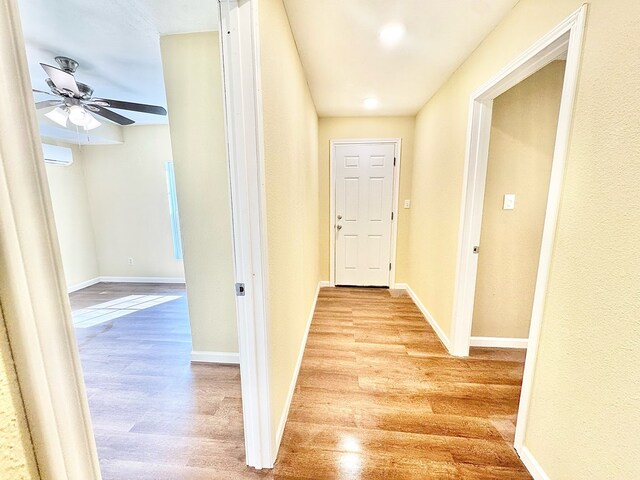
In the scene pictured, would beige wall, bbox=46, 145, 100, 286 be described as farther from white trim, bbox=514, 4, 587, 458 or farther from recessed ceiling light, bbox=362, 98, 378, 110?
white trim, bbox=514, 4, 587, 458

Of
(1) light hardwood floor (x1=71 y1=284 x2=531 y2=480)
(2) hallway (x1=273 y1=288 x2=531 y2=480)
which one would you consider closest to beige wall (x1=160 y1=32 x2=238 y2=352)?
(1) light hardwood floor (x1=71 y1=284 x2=531 y2=480)

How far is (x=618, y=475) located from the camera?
3.04 feet

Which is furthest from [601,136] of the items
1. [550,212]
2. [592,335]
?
[592,335]

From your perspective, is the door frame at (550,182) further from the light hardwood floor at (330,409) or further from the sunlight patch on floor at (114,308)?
the sunlight patch on floor at (114,308)

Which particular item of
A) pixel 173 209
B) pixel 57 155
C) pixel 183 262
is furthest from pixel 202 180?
pixel 57 155

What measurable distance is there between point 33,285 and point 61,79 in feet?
7.94

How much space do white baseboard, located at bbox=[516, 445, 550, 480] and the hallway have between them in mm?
43

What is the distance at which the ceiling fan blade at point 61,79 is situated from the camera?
5.88 feet

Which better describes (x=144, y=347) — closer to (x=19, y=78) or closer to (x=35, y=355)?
(x=35, y=355)

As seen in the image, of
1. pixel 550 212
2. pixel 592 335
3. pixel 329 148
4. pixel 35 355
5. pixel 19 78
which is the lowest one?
pixel 592 335

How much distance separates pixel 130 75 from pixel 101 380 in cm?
256

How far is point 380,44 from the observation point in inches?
73.1

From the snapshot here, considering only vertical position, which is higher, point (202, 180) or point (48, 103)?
point (48, 103)

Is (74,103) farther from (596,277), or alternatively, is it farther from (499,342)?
(499,342)
